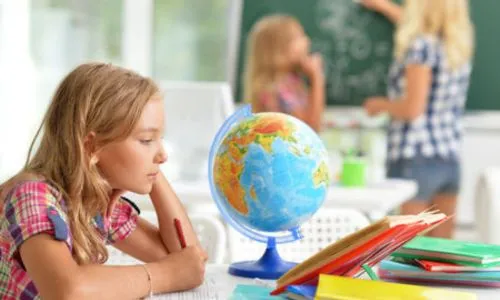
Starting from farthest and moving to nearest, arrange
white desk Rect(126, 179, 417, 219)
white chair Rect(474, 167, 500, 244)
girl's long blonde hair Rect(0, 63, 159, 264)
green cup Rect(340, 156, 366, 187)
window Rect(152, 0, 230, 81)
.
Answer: window Rect(152, 0, 230, 81), green cup Rect(340, 156, 366, 187), white desk Rect(126, 179, 417, 219), white chair Rect(474, 167, 500, 244), girl's long blonde hair Rect(0, 63, 159, 264)

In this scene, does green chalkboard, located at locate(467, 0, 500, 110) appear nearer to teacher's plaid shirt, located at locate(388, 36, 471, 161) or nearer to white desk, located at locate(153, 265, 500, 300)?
teacher's plaid shirt, located at locate(388, 36, 471, 161)

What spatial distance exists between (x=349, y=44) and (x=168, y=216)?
537 centimetres

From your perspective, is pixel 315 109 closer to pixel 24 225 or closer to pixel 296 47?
pixel 296 47

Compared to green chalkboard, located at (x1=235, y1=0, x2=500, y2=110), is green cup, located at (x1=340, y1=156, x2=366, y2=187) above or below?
below

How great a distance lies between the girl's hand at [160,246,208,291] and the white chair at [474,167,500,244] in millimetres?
1682

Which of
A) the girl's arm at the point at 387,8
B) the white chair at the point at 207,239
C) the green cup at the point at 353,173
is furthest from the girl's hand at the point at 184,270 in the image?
the girl's arm at the point at 387,8

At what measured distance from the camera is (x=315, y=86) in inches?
211

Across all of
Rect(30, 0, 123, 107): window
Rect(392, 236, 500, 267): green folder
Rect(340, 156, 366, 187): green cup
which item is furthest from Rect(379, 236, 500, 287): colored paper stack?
Rect(30, 0, 123, 107): window

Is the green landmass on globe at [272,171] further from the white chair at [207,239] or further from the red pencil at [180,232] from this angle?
the white chair at [207,239]

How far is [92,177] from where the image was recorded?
178 cm

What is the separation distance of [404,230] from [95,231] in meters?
0.60

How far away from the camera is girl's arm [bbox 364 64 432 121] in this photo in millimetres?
4551

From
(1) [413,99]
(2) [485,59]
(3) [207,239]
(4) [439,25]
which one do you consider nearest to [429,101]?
(1) [413,99]

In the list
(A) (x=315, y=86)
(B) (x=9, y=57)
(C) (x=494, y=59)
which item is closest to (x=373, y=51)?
(C) (x=494, y=59)
